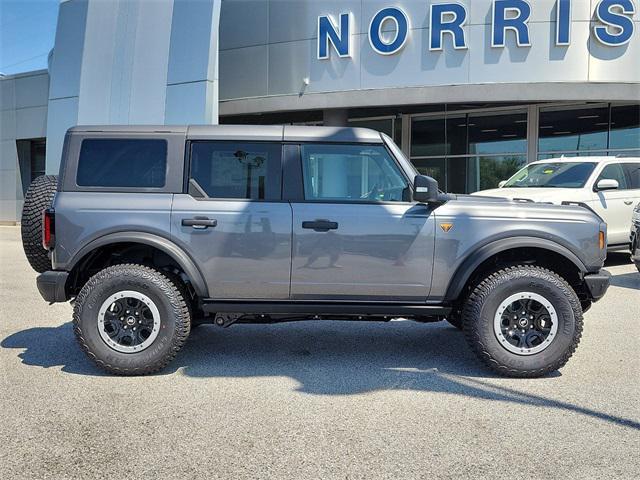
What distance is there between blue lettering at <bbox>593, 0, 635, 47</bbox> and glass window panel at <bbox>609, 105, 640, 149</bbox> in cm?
243

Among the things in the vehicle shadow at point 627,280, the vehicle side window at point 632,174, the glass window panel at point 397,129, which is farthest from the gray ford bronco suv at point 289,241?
the glass window panel at point 397,129

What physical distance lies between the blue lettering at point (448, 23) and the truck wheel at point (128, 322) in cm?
1266

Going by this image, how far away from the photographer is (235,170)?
14.6 ft

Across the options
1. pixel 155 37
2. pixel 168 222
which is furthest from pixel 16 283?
pixel 155 37

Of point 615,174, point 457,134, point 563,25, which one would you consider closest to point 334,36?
point 457,134

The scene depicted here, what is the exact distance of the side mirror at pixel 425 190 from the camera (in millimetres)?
4188

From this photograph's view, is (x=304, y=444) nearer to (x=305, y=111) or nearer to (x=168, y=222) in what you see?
(x=168, y=222)

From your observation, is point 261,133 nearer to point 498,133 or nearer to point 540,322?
point 540,322

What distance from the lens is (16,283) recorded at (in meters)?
8.89

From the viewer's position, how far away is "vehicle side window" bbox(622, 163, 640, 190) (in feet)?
32.7

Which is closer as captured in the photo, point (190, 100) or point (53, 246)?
point (53, 246)

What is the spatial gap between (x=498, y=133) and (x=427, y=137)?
2.39 meters

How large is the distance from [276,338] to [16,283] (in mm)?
5659

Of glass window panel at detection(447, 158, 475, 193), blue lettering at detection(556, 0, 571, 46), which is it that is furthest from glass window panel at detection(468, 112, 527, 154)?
blue lettering at detection(556, 0, 571, 46)
